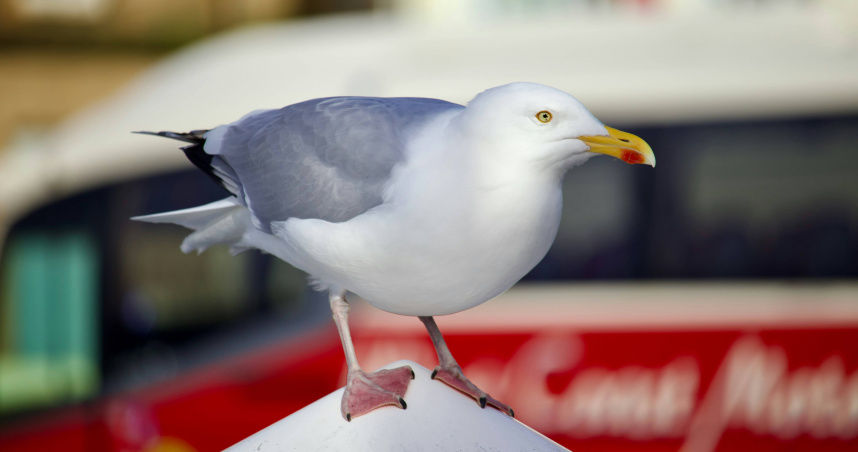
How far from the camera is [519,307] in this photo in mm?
5523

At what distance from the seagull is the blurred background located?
160 inches

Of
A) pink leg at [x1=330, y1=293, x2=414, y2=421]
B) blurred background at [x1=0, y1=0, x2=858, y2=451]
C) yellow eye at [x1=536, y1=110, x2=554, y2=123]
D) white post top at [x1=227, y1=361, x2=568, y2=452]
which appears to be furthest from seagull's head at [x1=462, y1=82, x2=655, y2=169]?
blurred background at [x1=0, y1=0, x2=858, y2=451]

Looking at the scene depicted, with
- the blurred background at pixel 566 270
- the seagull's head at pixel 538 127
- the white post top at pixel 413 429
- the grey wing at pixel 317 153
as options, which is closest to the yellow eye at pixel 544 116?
the seagull's head at pixel 538 127

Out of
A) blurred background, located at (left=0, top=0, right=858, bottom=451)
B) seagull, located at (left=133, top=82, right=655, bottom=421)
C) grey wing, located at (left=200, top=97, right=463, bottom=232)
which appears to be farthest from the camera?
blurred background, located at (left=0, top=0, right=858, bottom=451)

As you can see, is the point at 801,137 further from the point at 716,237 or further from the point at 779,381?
the point at 779,381

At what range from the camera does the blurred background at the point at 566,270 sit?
5461 millimetres

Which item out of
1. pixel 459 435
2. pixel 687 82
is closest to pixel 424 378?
pixel 459 435

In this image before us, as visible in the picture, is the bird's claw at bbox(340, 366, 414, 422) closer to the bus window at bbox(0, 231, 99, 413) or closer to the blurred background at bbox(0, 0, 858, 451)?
the blurred background at bbox(0, 0, 858, 451)

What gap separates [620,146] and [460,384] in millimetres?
397

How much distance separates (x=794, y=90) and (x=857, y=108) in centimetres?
34

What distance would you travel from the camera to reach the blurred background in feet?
17.9

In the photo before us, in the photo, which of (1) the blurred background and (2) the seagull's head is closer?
(2) the seagull's head

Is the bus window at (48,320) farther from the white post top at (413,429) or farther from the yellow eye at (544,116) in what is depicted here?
the yellow eye at (544,116)

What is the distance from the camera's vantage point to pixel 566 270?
18.6 feet
